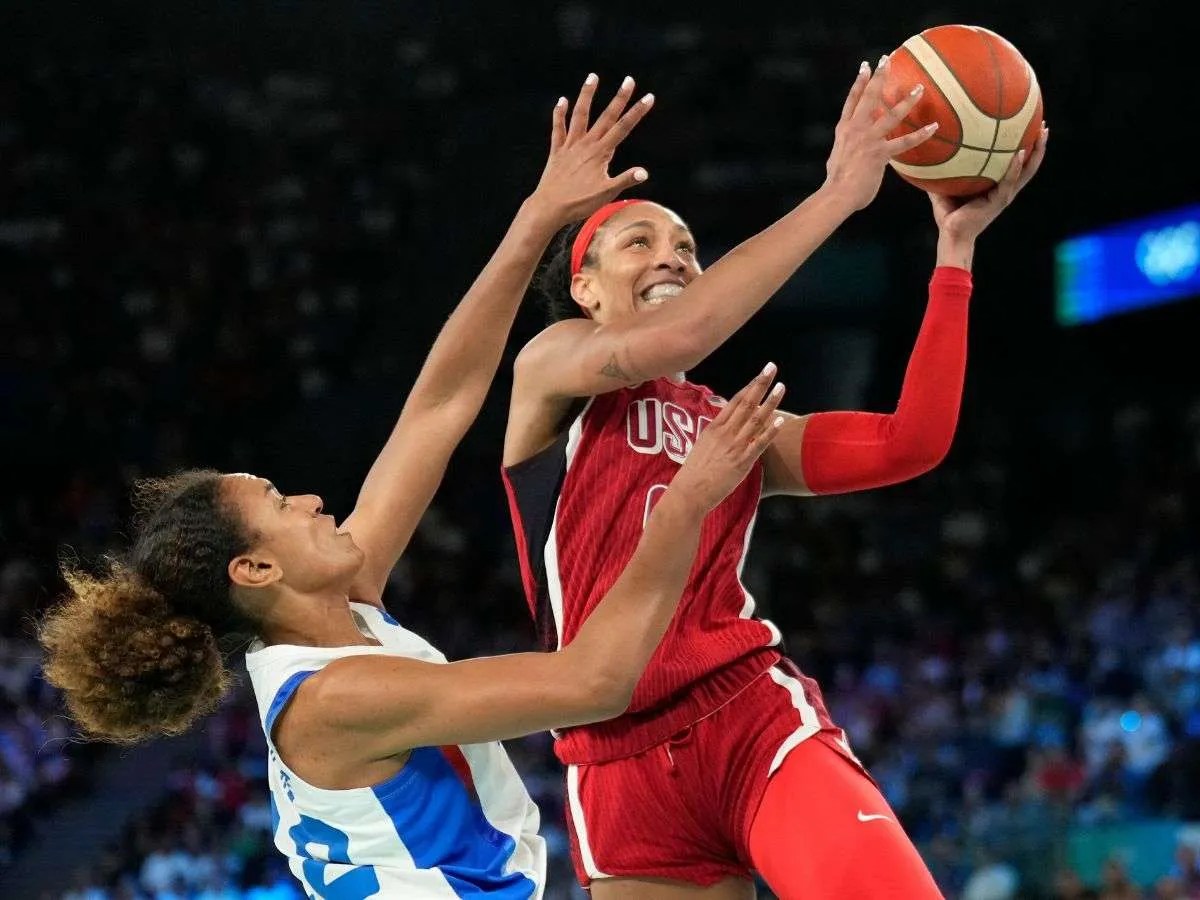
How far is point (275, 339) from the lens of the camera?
1322 centimetres

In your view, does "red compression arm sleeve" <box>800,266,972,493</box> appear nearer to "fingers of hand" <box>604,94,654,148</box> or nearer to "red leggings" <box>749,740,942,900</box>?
"red leggings" <box>749,740,942,900</box>

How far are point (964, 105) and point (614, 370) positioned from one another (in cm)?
90

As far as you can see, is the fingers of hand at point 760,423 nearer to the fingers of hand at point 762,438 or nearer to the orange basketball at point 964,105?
the fingers of hand at point 762,438

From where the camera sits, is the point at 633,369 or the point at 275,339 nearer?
the point at 633,369

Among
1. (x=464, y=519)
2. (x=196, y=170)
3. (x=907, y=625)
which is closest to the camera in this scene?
(x=907, y=625)

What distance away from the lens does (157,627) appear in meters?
2.87

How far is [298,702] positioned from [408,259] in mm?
11016

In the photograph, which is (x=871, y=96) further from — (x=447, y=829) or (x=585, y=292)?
(x=447, y=829)

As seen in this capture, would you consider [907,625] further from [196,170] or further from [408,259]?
[196,170]

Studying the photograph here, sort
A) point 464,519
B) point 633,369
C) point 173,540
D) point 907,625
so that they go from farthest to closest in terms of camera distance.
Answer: point 464,519 < point 907,625 < point 633,369 < point 173,540

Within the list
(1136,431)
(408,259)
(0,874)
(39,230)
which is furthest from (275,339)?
(1136,431)

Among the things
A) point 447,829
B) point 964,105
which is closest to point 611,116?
point 964,105

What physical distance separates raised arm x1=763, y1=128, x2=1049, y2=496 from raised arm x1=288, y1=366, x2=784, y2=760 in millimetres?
962

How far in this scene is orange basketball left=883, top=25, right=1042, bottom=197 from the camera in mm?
3279
